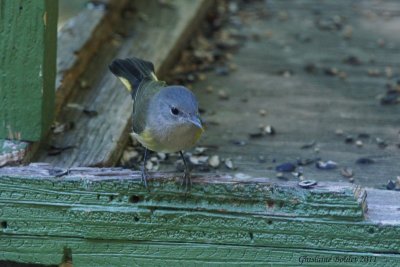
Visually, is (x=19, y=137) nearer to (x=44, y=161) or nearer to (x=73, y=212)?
(x=44, y=161)

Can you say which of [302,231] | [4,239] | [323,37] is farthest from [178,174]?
[323,37]

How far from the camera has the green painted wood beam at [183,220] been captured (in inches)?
112

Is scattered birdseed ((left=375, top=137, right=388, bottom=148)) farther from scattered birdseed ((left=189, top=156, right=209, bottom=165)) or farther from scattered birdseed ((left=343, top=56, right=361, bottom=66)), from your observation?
scattered birdseed ((left=343, top=56, right=361, bottom=66))

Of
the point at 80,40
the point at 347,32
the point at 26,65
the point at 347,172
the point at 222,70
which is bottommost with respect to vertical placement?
the point at 347,32

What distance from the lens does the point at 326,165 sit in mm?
3518

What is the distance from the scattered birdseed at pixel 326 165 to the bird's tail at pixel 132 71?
0.70m

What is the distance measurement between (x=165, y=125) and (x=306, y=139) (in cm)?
88

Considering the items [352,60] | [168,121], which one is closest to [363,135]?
[352,60]

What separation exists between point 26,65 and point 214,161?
821mm

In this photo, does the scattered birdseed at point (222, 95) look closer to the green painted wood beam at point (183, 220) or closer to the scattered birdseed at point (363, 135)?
the scattered birdseed at point (363, 135)

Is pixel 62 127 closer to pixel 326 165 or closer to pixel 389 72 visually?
pixel 326 165

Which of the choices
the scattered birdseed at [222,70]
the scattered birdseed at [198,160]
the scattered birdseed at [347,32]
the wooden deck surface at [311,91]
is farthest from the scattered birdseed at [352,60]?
the scattered birdseed at [198,160]

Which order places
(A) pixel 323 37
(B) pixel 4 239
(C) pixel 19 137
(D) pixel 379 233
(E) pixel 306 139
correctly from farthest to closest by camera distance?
1. (A) pixel 323 37
2. (E) pixel 306 139
3. (C) pixel 19 137
4. (B) pixel 4 239
5. (D) pixel 379 233

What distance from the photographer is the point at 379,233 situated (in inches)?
112
